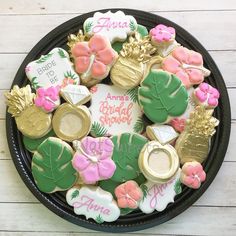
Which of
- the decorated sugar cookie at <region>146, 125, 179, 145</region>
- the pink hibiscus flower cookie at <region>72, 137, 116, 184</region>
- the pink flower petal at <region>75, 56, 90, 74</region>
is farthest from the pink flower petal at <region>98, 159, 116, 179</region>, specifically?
the pink flower petal at <region>75, 56, 90, 74</region>

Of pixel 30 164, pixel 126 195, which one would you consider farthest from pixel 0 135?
pixel 126 195

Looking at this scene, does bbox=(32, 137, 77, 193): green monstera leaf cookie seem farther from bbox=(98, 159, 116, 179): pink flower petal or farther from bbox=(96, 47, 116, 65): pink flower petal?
bbox=(96, 47, 116, 65): pink flower petal

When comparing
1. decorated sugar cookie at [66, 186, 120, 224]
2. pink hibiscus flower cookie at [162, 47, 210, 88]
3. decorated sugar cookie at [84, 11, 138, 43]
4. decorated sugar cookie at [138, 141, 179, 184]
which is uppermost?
decorated sugar cookie at [84, 11, 138, 43]

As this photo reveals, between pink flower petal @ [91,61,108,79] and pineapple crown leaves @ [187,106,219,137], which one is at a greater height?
pink flower petal @ [91,61,108,79]

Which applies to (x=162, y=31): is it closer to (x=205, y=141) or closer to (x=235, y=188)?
(x=205, y=141)

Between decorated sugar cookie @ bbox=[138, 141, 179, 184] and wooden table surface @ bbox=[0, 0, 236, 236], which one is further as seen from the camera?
wooden table surface @ bbox=[0, 0, 236, 236]

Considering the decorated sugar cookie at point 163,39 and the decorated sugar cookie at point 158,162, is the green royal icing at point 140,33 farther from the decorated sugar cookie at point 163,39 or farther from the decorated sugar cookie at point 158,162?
the decorated sugar cookie at point 158,162

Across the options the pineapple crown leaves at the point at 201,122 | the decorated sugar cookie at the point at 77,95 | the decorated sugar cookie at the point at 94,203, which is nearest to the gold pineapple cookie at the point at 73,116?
the decorated sugar cookie at the point at 77,95
